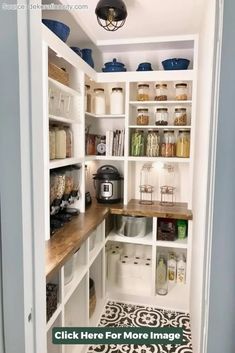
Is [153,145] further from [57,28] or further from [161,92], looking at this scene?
[57,28]

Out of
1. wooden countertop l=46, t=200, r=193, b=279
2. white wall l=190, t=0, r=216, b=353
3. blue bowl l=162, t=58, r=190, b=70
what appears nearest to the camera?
white wall l=190, t=0, r=216, b=353

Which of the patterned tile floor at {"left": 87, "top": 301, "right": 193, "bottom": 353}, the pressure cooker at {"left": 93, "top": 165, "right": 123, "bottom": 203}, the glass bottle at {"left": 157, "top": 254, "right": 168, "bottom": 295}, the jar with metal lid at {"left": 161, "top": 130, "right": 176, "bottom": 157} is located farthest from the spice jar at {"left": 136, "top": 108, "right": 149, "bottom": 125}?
the patterned tile floor at {"left": 87, "top": 301, "right": 193, "bottom": 353}

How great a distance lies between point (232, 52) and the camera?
62cm

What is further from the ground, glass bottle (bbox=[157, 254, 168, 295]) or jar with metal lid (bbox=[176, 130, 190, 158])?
jar with metal lid (bbox=[176, 130, 190, 158])

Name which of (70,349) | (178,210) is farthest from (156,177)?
(70,349)

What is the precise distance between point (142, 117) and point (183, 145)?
0.46m

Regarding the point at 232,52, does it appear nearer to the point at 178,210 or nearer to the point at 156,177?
the point at 178,210

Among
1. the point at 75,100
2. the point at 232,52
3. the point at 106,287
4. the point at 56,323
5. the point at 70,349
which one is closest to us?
the point at 232,52

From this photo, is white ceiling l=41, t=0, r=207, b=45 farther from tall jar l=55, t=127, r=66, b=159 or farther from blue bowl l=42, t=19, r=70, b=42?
tall jar l=55, t=127, r=66, b=159

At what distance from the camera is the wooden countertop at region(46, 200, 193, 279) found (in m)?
1.45

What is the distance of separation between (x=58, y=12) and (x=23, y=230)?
1.69 meters

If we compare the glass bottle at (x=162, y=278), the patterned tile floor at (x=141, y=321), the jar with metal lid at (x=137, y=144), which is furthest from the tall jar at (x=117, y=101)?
the patterned tile floor at (x=141, y=321)

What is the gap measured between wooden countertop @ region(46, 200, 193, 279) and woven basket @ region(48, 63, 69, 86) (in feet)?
3.33

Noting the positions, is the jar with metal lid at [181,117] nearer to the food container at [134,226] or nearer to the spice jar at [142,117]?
the spice jar at [142,117]
